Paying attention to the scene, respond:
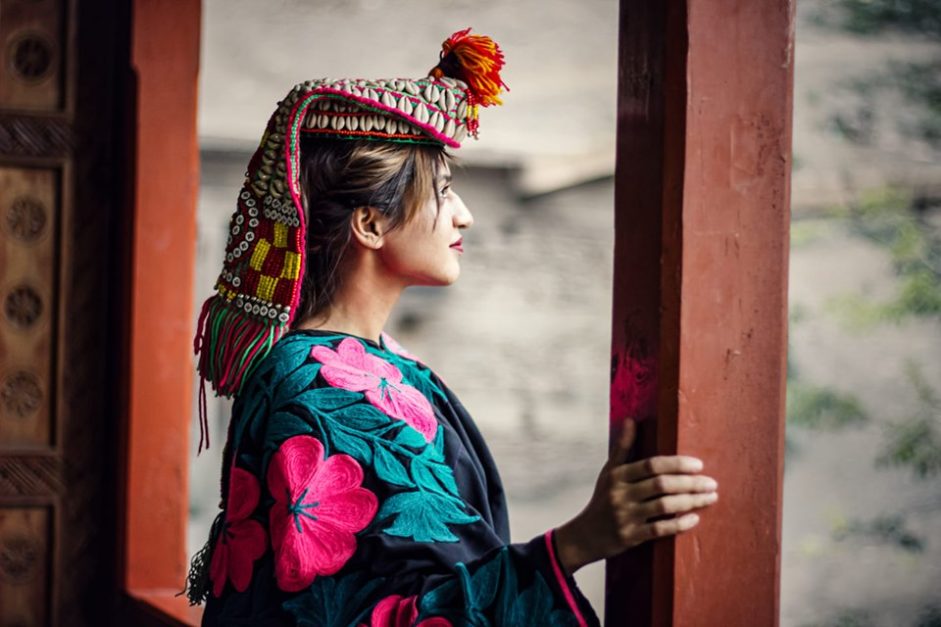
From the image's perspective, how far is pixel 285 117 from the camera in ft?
6.63

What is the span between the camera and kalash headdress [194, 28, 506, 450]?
2006mm

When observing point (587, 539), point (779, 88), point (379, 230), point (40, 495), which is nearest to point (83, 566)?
point (40, 495)

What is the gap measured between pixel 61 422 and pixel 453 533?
7.19 feet

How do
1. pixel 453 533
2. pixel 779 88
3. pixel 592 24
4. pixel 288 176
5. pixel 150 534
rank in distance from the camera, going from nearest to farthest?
pixel 779 88
pixel 453 533
pixel 288 176
pixel 150 534
pixel 592 24

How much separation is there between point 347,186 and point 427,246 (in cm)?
17

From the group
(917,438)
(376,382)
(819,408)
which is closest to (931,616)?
(917,438)

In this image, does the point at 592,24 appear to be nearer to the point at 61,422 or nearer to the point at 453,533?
the point at 61,422

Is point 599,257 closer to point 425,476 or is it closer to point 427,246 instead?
point 427,246

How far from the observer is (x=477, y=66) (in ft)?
6.94

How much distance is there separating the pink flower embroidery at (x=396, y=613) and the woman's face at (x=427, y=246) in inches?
23.4

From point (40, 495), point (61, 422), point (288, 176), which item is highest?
point (288, 176)

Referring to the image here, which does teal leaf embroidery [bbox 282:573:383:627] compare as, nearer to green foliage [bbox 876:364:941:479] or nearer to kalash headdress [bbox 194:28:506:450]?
kalash headdress [bbox 194:28:506:450]

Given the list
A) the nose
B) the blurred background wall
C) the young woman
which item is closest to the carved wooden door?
the young woman

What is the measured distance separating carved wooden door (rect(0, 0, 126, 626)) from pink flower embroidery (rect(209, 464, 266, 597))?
1810 millimetres
